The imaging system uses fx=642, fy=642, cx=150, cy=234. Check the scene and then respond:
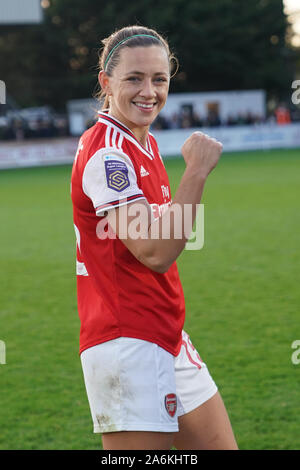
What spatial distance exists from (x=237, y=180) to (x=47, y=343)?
1412 cm

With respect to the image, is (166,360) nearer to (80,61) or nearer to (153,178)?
(153,178)

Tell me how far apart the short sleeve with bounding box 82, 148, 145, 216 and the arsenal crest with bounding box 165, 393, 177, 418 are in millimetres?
738

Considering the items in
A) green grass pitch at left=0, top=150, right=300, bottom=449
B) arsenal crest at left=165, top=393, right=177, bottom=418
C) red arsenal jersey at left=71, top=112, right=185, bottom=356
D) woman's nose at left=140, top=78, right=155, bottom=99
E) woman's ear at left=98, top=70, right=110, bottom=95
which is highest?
woman's ear at left=98, top=70, right=110, bottom=95

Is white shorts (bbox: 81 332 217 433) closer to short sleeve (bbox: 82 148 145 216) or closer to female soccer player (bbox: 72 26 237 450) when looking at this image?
female soccer player (bbox: 72 26 237 450)

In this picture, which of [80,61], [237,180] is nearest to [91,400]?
[237,180]

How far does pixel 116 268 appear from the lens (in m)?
2.38

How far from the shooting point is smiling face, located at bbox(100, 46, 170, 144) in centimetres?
241

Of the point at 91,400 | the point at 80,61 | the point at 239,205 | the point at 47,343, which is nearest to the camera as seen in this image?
the point at 91,400

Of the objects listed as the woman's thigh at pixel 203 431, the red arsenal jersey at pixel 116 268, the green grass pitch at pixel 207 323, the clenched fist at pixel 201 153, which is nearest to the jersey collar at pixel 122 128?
the red arsenal jersey at pixel 116 268

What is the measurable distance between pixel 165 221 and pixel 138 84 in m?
0.60

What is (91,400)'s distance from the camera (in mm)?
2514

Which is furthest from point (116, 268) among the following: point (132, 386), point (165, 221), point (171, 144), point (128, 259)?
point (171, 144)

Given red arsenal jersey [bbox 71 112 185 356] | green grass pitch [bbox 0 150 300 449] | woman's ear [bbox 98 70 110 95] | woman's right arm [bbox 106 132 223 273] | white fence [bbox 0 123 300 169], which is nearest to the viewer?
woman's right arm [bbox 106 132 223 273]

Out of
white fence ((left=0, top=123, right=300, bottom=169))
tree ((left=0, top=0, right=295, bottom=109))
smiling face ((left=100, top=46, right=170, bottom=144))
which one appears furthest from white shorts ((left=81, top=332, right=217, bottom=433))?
tree ((left=0, top=0, right=295, bottom=109))
